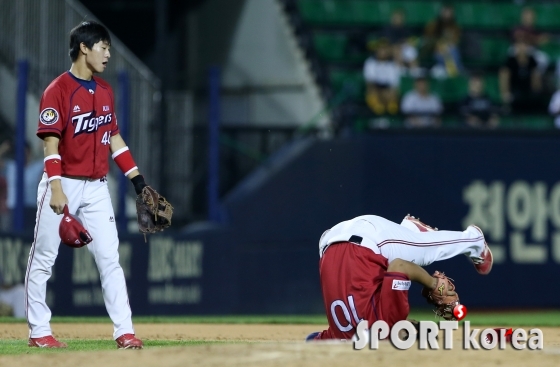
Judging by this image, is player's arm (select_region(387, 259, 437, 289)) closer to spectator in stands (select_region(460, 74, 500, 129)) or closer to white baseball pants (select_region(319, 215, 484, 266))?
white baseball pants (select_region(319, 215, 484, 266))

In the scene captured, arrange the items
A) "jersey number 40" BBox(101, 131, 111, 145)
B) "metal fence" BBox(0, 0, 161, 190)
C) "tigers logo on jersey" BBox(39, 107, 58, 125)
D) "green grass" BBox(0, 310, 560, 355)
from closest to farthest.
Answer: "tigers logo on jersey" BBox(39, 107, 58, 125)
"jersey number 40" BBox(101, 131, 111, 145)
"green grass" BBox(0, 310, 560, 355)
"metal fence" BBox(0, 0, 161, 190)

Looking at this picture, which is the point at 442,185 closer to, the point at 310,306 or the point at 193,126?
the point at 310,306

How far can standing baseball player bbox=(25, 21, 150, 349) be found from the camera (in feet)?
22.3

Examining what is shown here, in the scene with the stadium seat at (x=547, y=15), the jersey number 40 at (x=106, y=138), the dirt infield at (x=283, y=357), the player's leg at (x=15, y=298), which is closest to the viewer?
the dirt infield at (x=283, y=357)

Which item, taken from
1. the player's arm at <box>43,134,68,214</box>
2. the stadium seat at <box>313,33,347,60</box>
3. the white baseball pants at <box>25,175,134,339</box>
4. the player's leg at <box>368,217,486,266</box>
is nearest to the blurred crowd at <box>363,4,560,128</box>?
the stadium seat at <box>313,33,347,60</box>

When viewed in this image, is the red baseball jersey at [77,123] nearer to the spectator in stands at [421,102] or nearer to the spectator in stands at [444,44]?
the spectator in stands at [421,102]

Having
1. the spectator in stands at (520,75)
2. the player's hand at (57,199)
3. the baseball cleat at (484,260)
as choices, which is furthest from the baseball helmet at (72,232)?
the spectator in stands at (520,75)

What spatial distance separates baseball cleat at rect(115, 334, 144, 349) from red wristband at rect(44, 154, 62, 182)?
107 centimetres

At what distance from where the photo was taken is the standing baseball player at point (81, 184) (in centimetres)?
679

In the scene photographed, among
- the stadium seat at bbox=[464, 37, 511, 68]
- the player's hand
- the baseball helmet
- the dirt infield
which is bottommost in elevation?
the dirt infield

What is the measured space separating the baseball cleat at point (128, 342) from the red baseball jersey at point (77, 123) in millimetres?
1030

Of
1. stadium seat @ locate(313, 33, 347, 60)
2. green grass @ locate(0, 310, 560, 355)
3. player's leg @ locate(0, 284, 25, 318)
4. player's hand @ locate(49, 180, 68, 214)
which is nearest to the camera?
player's hand @ locate(49, 180, 68, 214)

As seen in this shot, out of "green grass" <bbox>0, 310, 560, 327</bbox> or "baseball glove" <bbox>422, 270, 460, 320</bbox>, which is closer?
"baseball glove" <bbox>422, 270, 460, 320</bbox>

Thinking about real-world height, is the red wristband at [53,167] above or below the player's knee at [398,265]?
above
